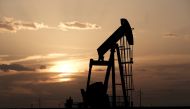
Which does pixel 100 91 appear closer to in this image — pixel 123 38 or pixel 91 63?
pixel 91 63

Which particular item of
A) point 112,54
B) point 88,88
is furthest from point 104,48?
point 88,88

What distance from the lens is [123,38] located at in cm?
3114

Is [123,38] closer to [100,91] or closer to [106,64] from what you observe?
[106,64]

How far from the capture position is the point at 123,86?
2997 centimetres

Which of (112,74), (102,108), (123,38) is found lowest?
(102,108)

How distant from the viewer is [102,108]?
30828 millimetres

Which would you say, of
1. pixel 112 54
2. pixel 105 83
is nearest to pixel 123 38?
pixel 112 54

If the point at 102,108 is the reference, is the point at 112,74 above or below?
above

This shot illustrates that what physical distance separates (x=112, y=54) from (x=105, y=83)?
2.10 m

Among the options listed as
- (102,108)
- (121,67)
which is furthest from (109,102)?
(121,67)

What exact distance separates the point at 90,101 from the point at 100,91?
3.58 ft

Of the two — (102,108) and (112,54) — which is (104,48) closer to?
(112,54)

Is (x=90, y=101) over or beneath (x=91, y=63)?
beneath

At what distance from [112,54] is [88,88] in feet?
9.66
